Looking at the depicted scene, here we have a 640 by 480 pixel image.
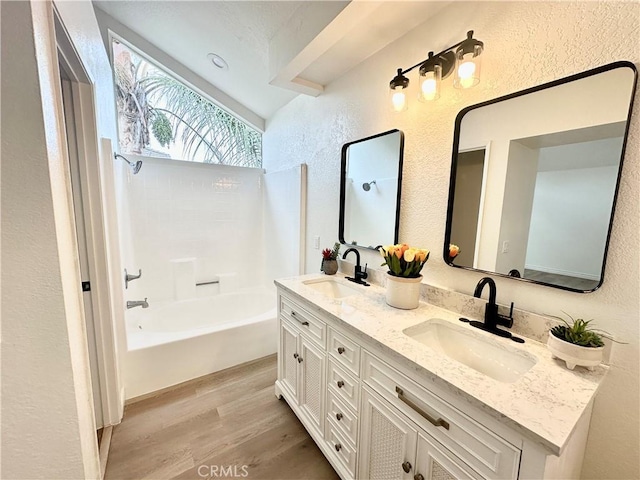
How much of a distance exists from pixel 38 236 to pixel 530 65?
69.8 inches

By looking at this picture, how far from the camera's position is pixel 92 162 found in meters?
1.38

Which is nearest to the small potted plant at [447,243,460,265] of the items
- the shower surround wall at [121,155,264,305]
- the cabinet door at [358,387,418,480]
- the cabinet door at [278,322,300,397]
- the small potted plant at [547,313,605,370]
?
the small potted plant at [547,313,605,370]

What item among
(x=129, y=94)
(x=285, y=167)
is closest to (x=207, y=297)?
(x=285, y=167)

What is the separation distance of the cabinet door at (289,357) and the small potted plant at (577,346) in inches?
46.6

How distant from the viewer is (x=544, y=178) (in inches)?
40.6

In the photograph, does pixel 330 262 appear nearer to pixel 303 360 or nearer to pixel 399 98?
pixel 303 360

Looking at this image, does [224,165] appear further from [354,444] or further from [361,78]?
[354,444]

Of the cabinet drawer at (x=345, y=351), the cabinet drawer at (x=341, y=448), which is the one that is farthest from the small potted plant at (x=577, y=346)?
the cabinet drawer at (x=341, y=448)

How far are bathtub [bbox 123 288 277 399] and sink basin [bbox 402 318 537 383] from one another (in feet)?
4.90

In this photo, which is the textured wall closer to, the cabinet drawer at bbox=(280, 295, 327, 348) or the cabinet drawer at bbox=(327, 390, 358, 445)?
the cabinet drawer at bbox=(280, 295, 327, 348)

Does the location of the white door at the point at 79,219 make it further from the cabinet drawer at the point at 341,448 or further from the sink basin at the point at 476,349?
the sink basin at the point at 476,349

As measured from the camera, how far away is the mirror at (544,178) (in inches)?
35.2

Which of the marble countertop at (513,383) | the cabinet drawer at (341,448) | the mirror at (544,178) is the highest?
the mirror at (544,178)

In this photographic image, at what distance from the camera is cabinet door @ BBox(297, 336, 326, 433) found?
4.58 ft
